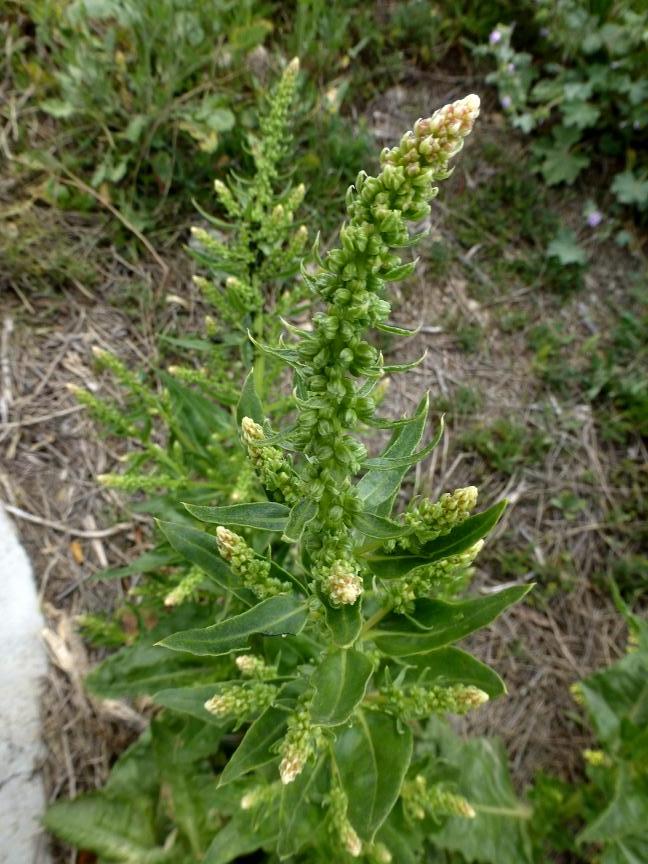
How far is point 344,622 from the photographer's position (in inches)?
53.4

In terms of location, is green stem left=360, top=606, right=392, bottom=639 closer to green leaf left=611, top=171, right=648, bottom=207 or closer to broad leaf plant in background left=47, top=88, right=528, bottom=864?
broad leaf plant in background left=47, top=88, right=528, bottom=864

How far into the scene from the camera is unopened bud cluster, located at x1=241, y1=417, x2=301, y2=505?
4.17 feet

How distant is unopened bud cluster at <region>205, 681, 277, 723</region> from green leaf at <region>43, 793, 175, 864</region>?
1278 millimetres

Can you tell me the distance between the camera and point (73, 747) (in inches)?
106

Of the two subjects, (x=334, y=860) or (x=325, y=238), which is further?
(x=325, y=238)

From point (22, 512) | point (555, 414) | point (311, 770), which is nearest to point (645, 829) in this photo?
point (311, 770)

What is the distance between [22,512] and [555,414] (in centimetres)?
273

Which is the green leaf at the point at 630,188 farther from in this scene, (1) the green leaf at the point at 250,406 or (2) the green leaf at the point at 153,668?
(2) the green leaf at the point at 153,668

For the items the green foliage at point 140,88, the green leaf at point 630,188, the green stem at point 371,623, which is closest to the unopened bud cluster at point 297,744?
the green stem at point 371,623

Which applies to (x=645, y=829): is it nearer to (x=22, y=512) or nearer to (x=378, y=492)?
(x=378, y=492)

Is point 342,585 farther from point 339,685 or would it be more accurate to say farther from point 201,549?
point 201,549

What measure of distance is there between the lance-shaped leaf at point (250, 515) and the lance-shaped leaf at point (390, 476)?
0.20 metres

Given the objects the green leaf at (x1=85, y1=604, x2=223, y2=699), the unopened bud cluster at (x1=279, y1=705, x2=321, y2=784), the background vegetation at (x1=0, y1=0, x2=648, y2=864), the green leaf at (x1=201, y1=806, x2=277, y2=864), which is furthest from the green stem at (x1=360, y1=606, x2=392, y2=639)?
the background vegetation at (x1=0, y1=0, x2=648, y2=864)

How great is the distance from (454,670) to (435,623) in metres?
0.13
